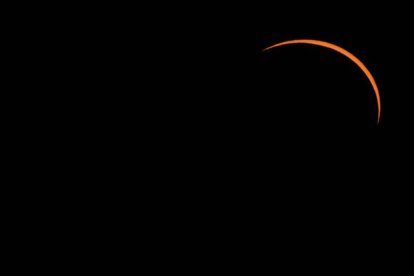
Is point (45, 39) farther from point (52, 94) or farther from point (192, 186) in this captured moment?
point (192, 186)

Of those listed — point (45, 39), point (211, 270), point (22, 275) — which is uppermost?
point (45, 39)

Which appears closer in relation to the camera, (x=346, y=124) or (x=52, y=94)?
(x=346, y=124)

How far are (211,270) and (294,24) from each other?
3.03 ft

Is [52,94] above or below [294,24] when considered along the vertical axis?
below

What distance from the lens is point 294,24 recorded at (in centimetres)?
126

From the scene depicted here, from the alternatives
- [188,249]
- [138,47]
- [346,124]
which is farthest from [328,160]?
[138,47]

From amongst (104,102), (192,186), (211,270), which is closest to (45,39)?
(104,102)

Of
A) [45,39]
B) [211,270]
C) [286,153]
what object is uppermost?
[45,39]

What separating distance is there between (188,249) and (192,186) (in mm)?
228

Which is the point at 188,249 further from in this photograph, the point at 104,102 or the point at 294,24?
the point at 294,24

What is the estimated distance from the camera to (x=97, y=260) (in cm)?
129

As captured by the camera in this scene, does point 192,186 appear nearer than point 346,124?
No

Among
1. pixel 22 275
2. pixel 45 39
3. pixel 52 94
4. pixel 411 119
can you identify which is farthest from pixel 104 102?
pixel 411 119

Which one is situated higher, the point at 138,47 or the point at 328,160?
the point at 138,47
